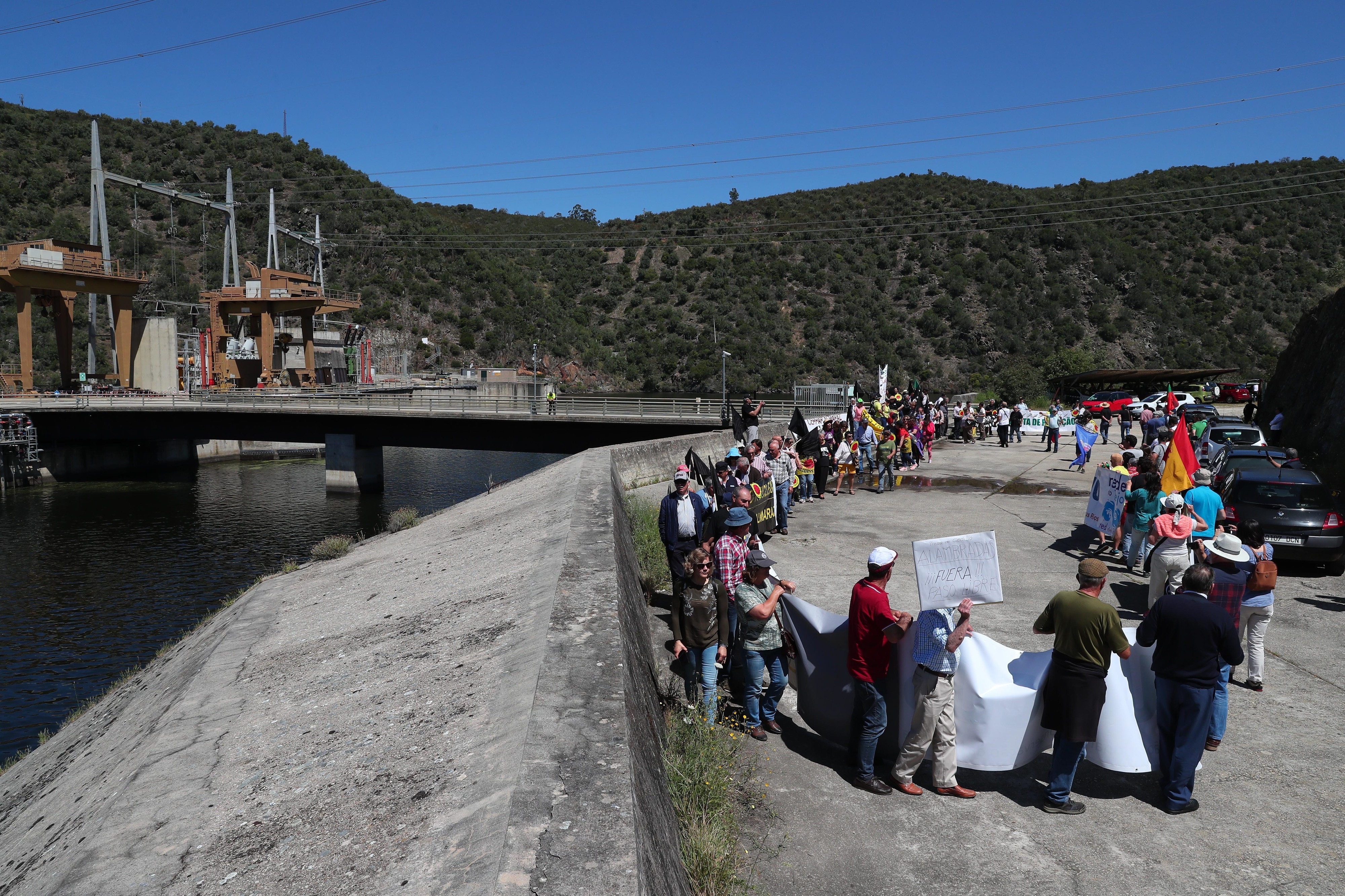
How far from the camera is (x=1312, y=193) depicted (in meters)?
92.4

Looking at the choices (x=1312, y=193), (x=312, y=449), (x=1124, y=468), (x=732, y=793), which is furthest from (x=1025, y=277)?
(x=732, y=793)

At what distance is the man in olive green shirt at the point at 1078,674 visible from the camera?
5.65m

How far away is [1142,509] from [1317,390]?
21.1 metres

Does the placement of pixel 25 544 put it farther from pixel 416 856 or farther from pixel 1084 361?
pixel 1084 361

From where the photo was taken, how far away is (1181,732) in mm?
5730

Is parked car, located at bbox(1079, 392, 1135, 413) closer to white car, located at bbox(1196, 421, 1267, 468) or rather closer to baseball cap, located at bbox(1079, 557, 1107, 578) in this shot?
white car, located at bbox(1196, 421, 1267, 468)

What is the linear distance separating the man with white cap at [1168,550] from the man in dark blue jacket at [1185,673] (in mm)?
3205

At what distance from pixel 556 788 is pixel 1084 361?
210 ft

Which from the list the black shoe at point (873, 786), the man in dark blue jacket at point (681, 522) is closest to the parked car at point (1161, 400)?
the man in dark blue jacket at point (681, 522)

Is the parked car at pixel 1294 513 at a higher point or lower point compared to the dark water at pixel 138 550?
higher

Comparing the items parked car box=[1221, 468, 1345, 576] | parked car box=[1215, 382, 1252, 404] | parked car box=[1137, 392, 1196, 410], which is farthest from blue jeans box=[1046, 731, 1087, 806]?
parked car box=[1215, 382, 1252, 404]

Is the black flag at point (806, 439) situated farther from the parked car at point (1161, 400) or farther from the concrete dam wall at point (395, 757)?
the parked car at point (1161, 400)

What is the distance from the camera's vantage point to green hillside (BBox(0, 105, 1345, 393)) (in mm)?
76812

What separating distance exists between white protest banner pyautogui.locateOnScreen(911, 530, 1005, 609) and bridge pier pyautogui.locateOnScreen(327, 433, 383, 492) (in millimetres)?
39725
